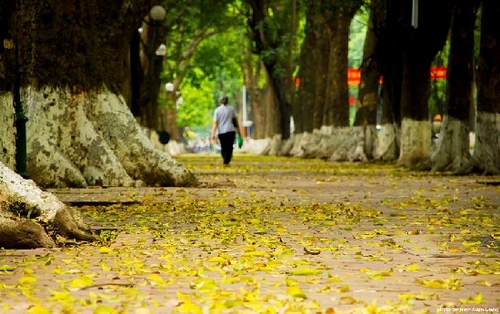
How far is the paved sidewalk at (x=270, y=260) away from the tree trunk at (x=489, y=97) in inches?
352

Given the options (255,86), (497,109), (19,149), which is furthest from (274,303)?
(255,86)

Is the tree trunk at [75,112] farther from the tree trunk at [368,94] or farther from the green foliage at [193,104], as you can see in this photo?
the green foliage at [193,104]

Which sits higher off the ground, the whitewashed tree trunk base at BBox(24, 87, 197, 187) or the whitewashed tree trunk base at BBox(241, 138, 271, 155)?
the whitewashed tree trunk base at BBox(24, 87, 197, 187)

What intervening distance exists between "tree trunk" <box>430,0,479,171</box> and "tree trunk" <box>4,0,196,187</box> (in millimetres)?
8280

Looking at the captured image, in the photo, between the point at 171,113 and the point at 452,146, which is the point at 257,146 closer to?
the point at 171,113

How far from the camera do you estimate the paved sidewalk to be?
7.25 metres

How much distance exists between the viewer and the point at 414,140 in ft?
110

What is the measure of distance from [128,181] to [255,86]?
56228mm

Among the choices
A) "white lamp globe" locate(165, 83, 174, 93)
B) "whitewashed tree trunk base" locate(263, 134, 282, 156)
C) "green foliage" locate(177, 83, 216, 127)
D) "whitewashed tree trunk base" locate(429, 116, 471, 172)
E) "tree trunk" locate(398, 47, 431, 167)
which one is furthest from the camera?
"green foliage" locate(177, 83, 216, 127)

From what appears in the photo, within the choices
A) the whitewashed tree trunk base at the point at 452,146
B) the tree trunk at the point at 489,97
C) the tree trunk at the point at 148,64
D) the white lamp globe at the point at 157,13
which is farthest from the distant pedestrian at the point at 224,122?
the tree trunk at the point at 489,97

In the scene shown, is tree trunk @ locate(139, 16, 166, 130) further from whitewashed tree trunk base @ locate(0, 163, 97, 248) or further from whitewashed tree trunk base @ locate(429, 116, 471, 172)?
whitewashed tree trunk base @ locate(0, 163, 97, 248)

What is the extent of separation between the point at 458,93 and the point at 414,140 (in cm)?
473

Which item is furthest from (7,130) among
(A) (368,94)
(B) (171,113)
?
(B) (171,113)

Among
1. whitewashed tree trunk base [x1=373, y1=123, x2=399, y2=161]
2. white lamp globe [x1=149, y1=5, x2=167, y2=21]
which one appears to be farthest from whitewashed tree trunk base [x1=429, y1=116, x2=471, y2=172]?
white lamp globe [x1=149, y1=5, x2=167, y2=21]
